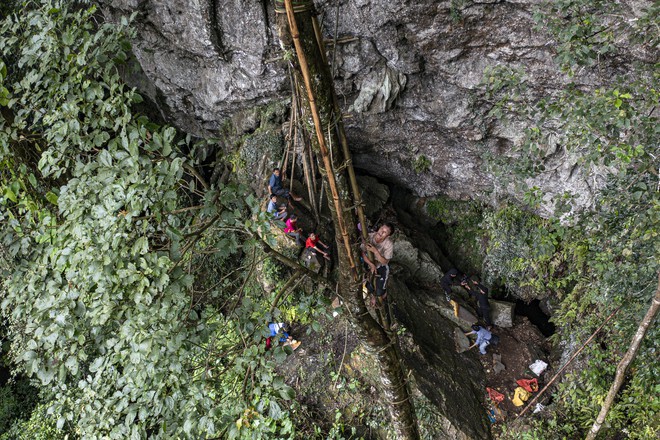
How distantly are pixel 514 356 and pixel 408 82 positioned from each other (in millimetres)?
4693

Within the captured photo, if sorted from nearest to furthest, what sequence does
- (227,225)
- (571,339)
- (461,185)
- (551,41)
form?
(227,225), (551,41), (571,339), (461,185)

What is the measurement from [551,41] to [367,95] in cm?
257

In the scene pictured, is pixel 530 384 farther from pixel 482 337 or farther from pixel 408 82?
pixel 408 82

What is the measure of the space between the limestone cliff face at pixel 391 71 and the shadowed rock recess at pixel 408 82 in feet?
0.06

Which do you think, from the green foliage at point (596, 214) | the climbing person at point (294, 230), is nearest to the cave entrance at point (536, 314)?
the green foliage at point (596, 214)

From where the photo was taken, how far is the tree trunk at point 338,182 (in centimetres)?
235

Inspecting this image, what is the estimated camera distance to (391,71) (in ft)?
21.1

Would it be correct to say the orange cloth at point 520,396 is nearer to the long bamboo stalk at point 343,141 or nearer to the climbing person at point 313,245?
the climbing person at point 313,245

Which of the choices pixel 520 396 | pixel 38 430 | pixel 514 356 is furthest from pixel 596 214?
pixel 38 430

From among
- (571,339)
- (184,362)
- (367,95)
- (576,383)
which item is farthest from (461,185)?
(184,362)

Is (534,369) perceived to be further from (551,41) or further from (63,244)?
(63,244)

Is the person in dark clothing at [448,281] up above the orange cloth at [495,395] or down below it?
above

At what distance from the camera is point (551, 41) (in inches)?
205

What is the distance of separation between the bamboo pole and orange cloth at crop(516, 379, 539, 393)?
16.1 feet
